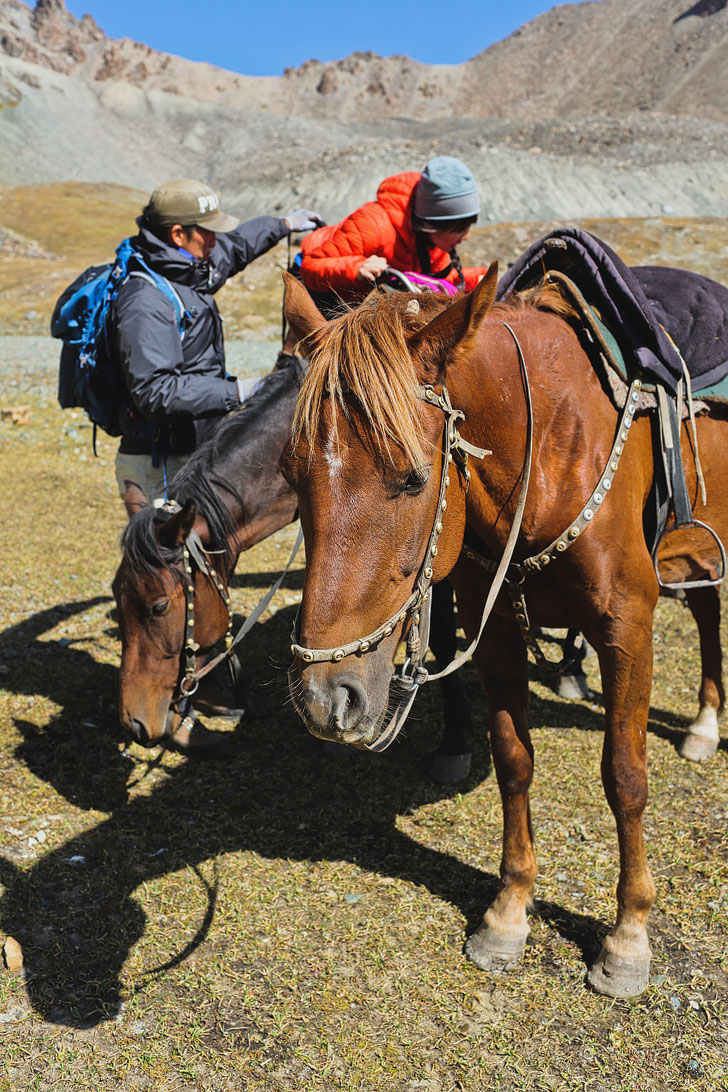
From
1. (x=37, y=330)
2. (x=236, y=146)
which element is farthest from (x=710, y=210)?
(x=236, y=146)

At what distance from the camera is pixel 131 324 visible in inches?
165

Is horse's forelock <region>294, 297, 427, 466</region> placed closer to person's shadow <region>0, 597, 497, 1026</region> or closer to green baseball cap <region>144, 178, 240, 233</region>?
person's shadow <region>0, 597, 497, 1026</region>

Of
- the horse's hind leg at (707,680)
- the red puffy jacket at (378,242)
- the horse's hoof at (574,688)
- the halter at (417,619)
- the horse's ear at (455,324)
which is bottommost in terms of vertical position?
the horse's hoof at (574,688)

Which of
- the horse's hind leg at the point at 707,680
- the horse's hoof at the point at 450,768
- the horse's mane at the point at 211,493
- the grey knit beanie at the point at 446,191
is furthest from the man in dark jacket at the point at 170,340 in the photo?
the horse's hind leg at the point at 707,680

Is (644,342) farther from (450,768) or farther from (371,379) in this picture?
(450,768)

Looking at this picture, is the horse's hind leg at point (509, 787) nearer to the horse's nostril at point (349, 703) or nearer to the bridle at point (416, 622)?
the bridle at point (416, 622)

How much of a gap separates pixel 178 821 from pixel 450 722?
5.09 ft

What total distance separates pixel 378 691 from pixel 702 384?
2.06 metres

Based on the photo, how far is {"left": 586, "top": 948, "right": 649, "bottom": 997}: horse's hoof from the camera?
114 inches

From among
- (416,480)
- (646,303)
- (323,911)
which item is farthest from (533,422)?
(323,911)

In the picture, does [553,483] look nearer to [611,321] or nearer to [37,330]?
[611,321]

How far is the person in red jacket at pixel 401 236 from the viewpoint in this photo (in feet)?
12.3

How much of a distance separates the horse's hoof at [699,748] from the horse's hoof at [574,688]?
869 mm

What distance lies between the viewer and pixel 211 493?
13.2 ft
